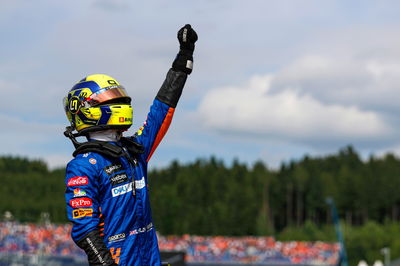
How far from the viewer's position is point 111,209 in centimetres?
424

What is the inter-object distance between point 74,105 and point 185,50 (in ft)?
3.59

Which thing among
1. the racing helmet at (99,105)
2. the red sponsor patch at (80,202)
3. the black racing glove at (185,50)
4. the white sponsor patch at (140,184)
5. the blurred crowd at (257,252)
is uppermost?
the black racing glove at (185,50)

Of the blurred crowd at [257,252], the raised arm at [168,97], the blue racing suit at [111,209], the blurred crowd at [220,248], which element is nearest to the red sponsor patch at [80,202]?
the blue racing suit at [111,209]

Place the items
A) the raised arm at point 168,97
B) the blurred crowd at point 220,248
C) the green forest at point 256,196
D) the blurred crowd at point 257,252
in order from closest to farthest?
the raised arm at point 168,97 → the blurred crowd at point 220,248 → the blurred crowd at point 257,252 → the green forest at point 256,196

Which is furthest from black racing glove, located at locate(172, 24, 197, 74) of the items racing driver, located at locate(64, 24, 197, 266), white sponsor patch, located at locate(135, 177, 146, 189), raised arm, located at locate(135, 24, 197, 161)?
white sponsor patch, located at locate(135, 177, 146, 189)

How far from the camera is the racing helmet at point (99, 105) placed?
14.5ft

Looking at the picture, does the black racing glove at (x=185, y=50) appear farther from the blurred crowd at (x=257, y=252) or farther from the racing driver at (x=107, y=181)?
the blurred crowd at (x=257, y=252)

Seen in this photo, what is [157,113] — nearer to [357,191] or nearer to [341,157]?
[357,191]

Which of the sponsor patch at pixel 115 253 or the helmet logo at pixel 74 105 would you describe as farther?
the helmet logo at pixel 74 105

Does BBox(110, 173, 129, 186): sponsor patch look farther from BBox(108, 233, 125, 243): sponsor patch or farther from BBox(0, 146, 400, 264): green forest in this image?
BBox(0, 146, 400, 264): green forest

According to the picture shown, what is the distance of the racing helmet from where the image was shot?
14.5ft

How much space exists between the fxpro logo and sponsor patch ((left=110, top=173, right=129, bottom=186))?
3 cm

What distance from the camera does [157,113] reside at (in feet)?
16.3

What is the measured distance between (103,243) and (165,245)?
75112 millimetres
